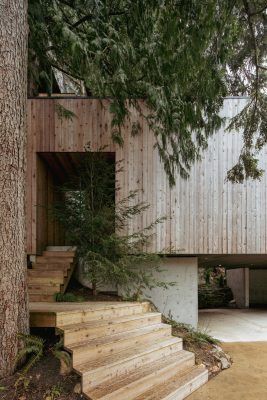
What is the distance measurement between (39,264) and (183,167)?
3254 mm

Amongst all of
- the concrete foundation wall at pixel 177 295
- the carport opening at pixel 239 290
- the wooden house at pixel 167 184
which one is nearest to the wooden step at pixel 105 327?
the concrete foundation wall at pixel 177 295

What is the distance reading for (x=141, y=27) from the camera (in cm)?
413

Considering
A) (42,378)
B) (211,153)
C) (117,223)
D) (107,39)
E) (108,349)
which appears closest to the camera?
(42,378)

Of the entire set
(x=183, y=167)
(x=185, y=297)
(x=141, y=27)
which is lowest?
(x=185, y=297)

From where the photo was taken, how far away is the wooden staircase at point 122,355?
3268 millimetres

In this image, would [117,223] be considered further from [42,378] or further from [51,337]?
[42,378]

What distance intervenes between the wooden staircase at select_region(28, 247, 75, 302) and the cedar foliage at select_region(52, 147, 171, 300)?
376mm

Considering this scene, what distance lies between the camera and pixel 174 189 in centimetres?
629

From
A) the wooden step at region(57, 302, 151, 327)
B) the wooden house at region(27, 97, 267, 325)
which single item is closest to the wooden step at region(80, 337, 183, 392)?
the wooden step at region(57, 302, 151, 327)

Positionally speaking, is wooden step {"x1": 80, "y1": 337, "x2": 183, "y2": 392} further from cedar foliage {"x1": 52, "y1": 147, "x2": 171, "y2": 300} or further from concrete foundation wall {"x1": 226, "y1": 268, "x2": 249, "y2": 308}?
concrete foundation wall {"x1": 226, "y1": 268, "x2": 249, "y2": 308}

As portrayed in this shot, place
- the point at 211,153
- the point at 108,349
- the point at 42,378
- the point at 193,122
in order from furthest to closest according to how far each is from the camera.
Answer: the point at 211,153 → the point at 193,122 → the point at 108,349 → the point at 42,378

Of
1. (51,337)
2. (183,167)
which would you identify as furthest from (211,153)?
(51,337)

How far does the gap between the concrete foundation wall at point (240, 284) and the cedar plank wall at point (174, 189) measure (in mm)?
6546

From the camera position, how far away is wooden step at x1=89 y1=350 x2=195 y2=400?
3125 millimetres
